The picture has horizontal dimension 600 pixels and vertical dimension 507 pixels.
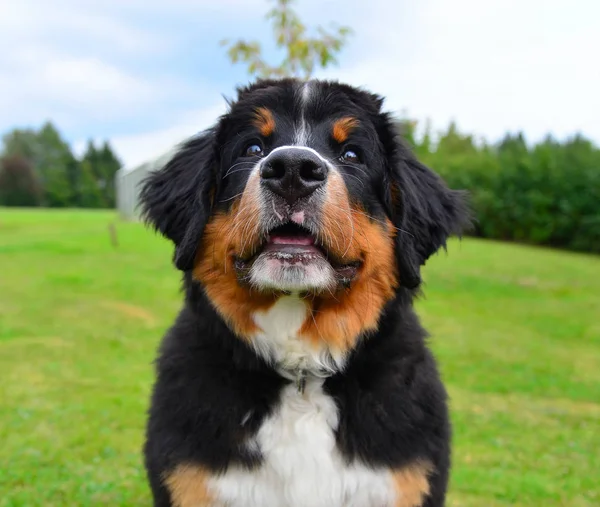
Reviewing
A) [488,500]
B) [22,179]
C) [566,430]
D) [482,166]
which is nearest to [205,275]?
[488,500]

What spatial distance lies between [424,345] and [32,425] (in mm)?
4120

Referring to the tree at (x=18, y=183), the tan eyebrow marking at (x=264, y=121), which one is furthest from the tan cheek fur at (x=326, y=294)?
the tree at (x=18, y=183)

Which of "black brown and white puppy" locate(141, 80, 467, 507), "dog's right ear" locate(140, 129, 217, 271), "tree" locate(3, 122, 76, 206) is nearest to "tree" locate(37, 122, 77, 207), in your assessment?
"tree" locate(3, 122, 76, 206)

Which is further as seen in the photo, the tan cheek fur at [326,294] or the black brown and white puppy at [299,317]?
the tan cheek fur at [326,294]

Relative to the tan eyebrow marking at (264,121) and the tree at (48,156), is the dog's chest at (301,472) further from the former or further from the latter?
the tree at (48,156)

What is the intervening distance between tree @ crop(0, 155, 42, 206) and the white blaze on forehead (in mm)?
75787

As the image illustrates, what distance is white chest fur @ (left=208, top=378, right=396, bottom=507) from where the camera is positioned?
279 cm

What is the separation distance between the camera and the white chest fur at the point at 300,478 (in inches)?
110

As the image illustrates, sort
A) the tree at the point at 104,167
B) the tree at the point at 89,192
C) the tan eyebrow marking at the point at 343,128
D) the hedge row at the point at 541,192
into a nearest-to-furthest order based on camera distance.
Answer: the tan eyebrow marking at the point at 343,128 → the hedge row at the point at 541,192 → the tree at the point at 89,192 → the tree at the point at 104,167

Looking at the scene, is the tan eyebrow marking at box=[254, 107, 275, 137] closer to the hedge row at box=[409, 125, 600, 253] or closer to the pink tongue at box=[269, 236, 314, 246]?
the pink tongue at box=[269, 236, 314, 246]

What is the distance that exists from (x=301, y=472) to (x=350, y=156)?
160 cm

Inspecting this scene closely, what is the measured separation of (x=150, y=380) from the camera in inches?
280

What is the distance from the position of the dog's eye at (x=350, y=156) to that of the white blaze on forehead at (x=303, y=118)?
0.23 meters

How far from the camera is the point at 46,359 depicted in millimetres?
7844
